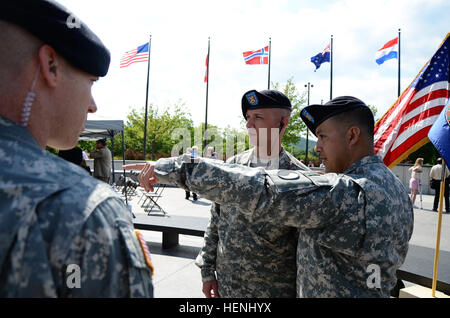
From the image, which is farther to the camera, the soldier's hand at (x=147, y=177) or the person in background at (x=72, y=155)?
the person in background at (x=72, y=155)

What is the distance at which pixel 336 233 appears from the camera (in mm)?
1366

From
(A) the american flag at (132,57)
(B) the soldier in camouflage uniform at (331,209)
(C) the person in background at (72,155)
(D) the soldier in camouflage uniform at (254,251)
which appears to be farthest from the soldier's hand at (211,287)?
(A) the american flag at (132,57)

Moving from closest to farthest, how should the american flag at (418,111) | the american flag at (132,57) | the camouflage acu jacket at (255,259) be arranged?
the camouflage acu jacket at (255,259) < the american flag at (418,111) < the american flag at (132,57)

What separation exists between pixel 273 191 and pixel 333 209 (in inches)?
11.4

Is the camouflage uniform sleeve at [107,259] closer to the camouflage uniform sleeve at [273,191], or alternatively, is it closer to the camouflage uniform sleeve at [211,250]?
the camouflage uniform sleeve at [273,191]

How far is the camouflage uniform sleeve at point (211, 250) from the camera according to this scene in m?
2.27

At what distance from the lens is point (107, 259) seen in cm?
64

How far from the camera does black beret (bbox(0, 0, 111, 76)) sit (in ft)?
2.42

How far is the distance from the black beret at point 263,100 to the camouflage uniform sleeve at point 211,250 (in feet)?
2.87

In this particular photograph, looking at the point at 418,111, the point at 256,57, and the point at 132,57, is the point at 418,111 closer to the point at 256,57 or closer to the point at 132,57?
the point at 132,57

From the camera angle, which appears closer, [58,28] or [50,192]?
[50,192]

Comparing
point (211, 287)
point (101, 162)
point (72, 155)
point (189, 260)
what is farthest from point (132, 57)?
point (211, 287)

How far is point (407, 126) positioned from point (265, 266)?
2859mm
